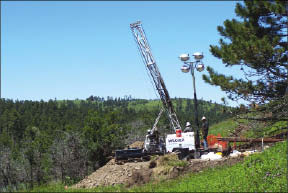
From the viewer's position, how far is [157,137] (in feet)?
65.5

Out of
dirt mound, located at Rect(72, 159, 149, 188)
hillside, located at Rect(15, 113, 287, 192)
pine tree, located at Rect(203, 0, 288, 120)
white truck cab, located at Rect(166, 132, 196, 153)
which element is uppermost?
pine tree, located at Rect(203, 0, 288, 120)

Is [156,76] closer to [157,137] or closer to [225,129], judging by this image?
[157,137]

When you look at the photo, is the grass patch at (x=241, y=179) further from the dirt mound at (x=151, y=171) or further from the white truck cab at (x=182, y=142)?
the white truck cab at (x=182, y=142)

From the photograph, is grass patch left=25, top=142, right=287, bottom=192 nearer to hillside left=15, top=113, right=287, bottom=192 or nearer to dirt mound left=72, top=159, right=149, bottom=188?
hillside left=15, top=113, right=287, bottom=192

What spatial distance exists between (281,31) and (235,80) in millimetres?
3679

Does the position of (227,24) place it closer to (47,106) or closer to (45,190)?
(45,190)

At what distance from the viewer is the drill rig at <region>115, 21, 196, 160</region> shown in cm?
1828

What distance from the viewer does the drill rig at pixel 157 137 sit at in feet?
60.0

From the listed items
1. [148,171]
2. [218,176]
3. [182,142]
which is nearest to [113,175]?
[148,171]

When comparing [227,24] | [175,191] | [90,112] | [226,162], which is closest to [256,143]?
[226,162]

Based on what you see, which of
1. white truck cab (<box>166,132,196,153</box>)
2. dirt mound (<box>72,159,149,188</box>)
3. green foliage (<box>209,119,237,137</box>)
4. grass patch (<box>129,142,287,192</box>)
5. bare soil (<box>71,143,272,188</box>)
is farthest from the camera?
green foliage (<box>209,119,237,137</box>)

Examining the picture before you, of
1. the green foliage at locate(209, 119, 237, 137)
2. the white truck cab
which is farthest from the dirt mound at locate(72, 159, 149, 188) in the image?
the green foliage at locate(209, 119, 237, 137)

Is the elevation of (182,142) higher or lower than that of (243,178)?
higher

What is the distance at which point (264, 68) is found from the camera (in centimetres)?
1936
